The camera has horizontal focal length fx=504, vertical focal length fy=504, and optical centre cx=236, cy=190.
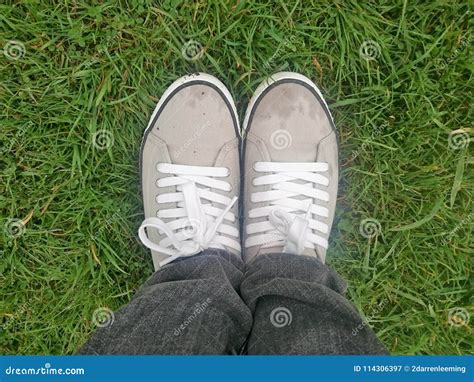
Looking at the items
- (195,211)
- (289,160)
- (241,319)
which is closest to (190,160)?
(195,211)

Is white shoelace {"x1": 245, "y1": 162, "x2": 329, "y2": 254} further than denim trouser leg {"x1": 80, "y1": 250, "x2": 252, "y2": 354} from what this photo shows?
Yes

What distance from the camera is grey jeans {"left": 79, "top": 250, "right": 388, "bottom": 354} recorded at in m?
1.13

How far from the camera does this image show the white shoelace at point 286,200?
1.59 meters

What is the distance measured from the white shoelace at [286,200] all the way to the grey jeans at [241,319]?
0.24 meters

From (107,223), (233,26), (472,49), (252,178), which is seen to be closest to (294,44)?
(233,26)

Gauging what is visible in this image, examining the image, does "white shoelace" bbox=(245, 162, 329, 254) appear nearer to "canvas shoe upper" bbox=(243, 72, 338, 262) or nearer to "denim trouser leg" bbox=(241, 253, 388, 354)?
"canvas shoe upper" bbox=(243, 72, 338, 262)

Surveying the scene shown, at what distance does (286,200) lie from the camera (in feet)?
5.33

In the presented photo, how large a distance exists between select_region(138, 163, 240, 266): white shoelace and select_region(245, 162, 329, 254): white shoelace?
3.4 inches

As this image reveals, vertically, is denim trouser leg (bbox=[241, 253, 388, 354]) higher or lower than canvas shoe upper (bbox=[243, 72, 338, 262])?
lower

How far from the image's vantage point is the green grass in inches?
61.0

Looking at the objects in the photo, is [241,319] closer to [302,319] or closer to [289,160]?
[302,319]

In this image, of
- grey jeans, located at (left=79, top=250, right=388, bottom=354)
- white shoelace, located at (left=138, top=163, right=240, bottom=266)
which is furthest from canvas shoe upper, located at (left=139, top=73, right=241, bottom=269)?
grey jeans, located at (left=79, top=250, right=388, bottom=354)

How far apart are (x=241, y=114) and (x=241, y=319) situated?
0.72 meters

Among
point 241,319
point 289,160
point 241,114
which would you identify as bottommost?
point 241,319
